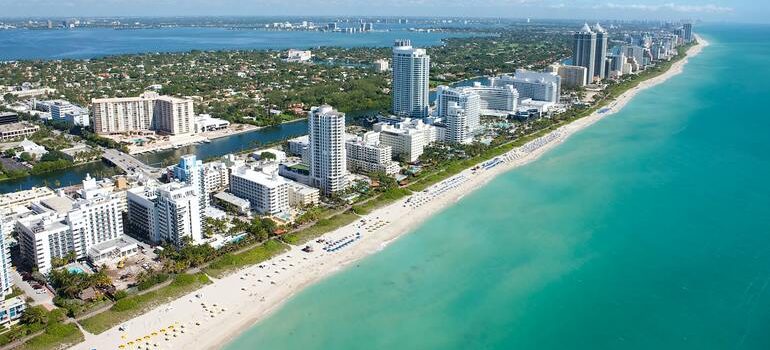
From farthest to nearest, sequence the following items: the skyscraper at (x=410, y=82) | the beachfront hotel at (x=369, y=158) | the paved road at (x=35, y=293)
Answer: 1. the skyscraper at (x=410, y=82)
2. the beachfront hotel at (x=369, y=158)
3. the paved road at (x=35, y=293)

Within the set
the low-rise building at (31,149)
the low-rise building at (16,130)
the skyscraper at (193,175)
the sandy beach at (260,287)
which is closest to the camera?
the sandy beach at (260,287)

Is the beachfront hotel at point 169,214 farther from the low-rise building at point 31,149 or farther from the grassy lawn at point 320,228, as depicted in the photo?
the low-rise building at point 31,149

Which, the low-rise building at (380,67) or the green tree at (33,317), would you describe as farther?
the low-rise building at (380,67)

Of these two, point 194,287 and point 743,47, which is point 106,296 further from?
point 743,47

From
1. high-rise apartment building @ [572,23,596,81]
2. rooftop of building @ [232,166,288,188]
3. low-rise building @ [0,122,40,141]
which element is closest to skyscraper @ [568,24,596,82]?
high-rise apartment building @ [572,23,596,81]

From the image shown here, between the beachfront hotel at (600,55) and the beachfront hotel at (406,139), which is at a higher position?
the beachfront hotel at (600,55)

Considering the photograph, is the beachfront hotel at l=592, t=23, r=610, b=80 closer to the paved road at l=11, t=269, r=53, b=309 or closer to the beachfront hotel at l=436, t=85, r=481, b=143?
the beachfront hotel at l=436, t=85, r=481, b=143

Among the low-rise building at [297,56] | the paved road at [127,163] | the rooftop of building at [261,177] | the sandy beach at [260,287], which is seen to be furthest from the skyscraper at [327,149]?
the low-rise building at [297,56]
